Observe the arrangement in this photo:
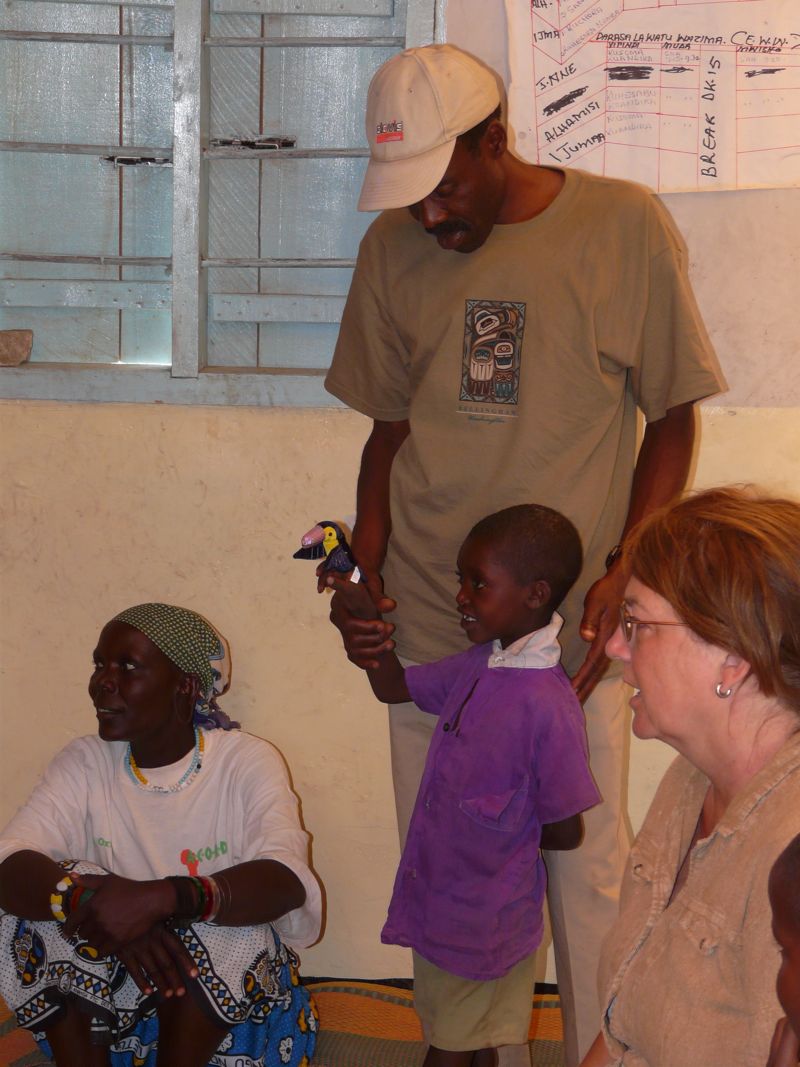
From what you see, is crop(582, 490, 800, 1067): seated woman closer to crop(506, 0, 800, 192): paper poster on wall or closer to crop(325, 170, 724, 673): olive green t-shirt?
crop(325, 170, 724, 673): olive green t-shirt

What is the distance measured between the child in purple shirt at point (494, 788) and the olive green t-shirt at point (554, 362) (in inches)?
3.3

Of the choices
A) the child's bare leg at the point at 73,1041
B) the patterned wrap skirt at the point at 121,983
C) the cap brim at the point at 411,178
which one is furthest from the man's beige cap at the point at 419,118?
the child's bare leg at the point at 73,1041

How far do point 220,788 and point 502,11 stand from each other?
1.88 meters

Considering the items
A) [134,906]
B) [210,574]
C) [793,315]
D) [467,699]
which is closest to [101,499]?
[210,574]

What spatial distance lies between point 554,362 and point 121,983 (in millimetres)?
1570

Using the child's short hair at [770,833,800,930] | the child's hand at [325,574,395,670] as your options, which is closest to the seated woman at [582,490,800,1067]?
the child's short hair at [770,833,800,930]

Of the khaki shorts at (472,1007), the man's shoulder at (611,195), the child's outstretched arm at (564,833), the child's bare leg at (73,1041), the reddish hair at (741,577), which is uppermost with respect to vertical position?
the man's shoulder at (611,195)

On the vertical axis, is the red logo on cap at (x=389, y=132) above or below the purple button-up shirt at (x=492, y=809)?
above

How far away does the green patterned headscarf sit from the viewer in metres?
2.62

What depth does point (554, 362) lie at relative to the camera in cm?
212

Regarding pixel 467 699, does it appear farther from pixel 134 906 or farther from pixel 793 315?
pixel 793 315

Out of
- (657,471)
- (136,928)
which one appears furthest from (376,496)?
(136,928)

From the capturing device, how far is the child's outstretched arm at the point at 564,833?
2.14m

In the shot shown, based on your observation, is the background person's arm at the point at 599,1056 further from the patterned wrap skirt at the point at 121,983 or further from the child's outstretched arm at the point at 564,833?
the patterned wrap skirt at the point at 121,983
